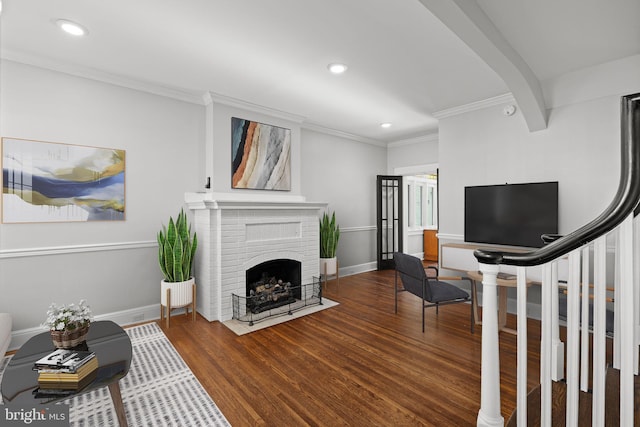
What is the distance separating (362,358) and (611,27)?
3.34 m

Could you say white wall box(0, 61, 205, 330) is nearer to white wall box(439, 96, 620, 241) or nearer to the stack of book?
the stack of book

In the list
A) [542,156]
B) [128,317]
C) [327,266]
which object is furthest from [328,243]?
[542,156]

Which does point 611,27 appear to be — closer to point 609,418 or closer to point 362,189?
point 609,418

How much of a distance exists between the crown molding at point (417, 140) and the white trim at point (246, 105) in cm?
238

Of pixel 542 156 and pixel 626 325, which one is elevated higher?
pixel 542 156

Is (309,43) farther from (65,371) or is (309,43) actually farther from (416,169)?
(416,169)

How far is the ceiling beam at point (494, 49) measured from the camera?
1842mm

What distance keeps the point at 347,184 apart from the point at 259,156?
2.07 m

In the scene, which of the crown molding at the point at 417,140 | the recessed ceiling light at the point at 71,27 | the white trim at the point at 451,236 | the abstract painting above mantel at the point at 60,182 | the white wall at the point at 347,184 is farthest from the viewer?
the crown molding at the point at 417,140

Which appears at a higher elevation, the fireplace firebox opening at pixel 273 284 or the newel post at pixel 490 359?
the newel post at pixel 490 359

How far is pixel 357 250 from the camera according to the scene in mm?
5871

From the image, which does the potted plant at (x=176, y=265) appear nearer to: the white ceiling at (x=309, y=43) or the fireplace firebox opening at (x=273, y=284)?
the fireplace firebox opening at (x=273, y=284)

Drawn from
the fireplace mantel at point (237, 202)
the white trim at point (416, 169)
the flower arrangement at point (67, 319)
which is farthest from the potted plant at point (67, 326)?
the white trim at point (416, 169)

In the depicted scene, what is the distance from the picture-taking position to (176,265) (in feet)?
10.8
